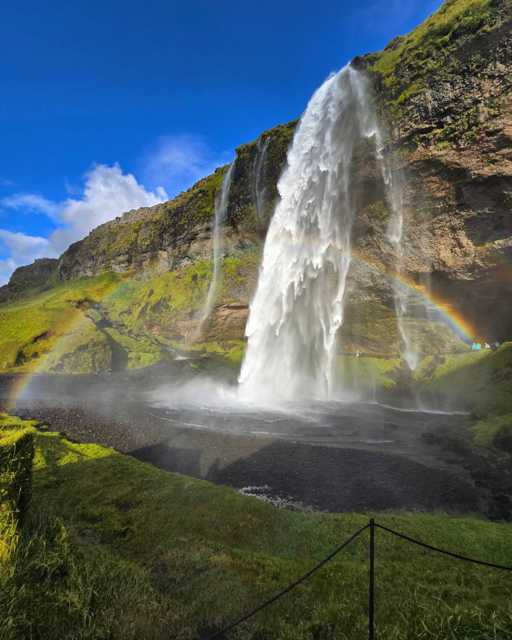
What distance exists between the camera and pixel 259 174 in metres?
57.1

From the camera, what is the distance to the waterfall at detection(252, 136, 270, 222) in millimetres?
56531

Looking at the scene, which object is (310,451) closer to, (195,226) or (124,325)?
(195,226)

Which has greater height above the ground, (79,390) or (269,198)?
(269,198)

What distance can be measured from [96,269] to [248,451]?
11424 cm

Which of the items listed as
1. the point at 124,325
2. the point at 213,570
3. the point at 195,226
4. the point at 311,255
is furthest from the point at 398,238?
the point at 124,325

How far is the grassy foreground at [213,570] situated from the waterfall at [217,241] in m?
52.2

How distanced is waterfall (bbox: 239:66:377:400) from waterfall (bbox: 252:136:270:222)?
Result: 6.89 m

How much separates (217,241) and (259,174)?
18.2 m

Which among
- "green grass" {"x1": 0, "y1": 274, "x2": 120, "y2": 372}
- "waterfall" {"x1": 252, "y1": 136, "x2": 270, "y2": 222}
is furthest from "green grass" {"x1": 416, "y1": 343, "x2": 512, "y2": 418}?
"green grass" {"x1": 0, "y1": 274, "x2": 120, "y2": 372}

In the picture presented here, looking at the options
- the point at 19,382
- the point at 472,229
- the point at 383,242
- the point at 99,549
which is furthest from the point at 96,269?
the point at 99,549

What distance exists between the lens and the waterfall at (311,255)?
141 feet

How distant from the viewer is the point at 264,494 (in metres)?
14.9

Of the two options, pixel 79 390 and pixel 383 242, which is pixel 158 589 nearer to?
pixel 79 390

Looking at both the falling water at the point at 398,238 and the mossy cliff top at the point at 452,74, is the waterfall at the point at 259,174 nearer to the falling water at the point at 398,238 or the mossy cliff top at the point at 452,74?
the mossy cliff top at the point at 452,74
